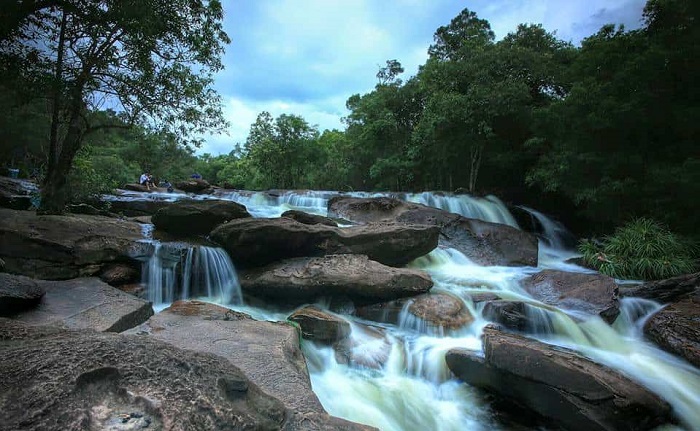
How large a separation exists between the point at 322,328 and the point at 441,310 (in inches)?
93.1

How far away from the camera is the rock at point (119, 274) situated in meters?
7.07

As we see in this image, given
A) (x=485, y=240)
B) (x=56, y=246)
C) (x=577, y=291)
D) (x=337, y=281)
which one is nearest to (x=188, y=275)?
(x=56, y=246)

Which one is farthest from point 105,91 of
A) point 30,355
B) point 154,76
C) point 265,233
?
point 30,355

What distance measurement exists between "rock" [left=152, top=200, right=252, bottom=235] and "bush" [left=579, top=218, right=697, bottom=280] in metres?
11.0

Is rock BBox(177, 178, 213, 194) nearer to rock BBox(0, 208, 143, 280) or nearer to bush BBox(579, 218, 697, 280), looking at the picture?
rock BBox(0, 208, 143, 280)

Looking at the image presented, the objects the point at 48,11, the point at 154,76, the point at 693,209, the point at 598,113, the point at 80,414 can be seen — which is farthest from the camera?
the point at 598,113

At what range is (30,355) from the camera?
190 centimetres

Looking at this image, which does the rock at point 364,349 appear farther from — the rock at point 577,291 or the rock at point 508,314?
the rock at point 577,291

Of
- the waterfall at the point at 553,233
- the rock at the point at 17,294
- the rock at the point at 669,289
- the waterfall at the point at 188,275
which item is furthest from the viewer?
the waterfall at the point at 553,233

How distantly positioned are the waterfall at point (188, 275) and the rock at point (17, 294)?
2.36 metres

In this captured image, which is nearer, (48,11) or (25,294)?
(25,294)

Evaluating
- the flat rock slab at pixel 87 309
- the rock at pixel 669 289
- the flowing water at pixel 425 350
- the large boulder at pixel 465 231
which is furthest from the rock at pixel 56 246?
the rock at pixel 669 289

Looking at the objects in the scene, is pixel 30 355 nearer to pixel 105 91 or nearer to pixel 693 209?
pixel 105 91

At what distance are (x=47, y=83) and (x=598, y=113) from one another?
14.5m
